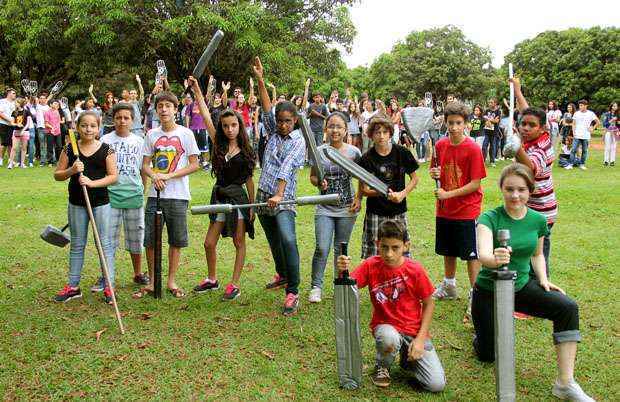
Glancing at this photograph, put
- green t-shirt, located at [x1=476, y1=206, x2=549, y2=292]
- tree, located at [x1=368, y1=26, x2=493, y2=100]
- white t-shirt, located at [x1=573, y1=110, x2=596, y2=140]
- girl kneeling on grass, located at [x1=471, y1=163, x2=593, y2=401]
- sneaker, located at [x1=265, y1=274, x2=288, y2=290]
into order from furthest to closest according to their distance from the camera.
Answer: tree, located at [x1=368, y1=26, x2=493, y2=100] → white t-shirt, located at [x1=573, y1=110, x2=596, y2=140] → sneaker, located at [x1=265, y1=274, x2=288, y2=290] → green t-shirt, located at [x1=476, y1=206, x2=549, y2=292] → girl kneeling on grass, located at [x1=471, y1=163, x2=593, y2=401]

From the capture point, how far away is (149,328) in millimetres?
4895

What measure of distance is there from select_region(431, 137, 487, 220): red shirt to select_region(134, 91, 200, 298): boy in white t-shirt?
228 centimetres

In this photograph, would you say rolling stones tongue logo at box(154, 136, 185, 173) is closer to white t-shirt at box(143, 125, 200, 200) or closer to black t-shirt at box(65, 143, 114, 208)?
white t-shirt at box(143, 125, 200, 200)

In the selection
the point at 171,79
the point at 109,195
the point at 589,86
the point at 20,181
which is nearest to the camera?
the point at 109,195

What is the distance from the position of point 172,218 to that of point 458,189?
2.62 metres

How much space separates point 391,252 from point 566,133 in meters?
14.9

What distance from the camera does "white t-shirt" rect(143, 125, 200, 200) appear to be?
558cm

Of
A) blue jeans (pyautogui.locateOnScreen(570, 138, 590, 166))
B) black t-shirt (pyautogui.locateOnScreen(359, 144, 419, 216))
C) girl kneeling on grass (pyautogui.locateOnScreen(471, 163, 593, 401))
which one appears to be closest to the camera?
girl kneeling on grass (pyautogui.locateOnScreen(471, 163, 593, 401))

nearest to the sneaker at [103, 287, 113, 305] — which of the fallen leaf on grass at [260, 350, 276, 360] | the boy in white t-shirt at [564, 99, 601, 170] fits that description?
the fallen leaf on grass at [260, 350, 276, 360]

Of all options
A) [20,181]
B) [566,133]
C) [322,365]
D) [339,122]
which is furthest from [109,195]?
[566,133]

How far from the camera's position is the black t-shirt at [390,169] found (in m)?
5.22

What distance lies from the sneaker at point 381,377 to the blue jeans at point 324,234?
171 centimetres

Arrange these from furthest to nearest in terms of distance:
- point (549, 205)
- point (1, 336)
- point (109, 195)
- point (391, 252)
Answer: point (109, 195)
point (549, 205)
point (1, 336)
point (391, 252)

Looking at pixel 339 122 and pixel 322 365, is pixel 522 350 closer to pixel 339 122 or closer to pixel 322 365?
pixel 322 365
